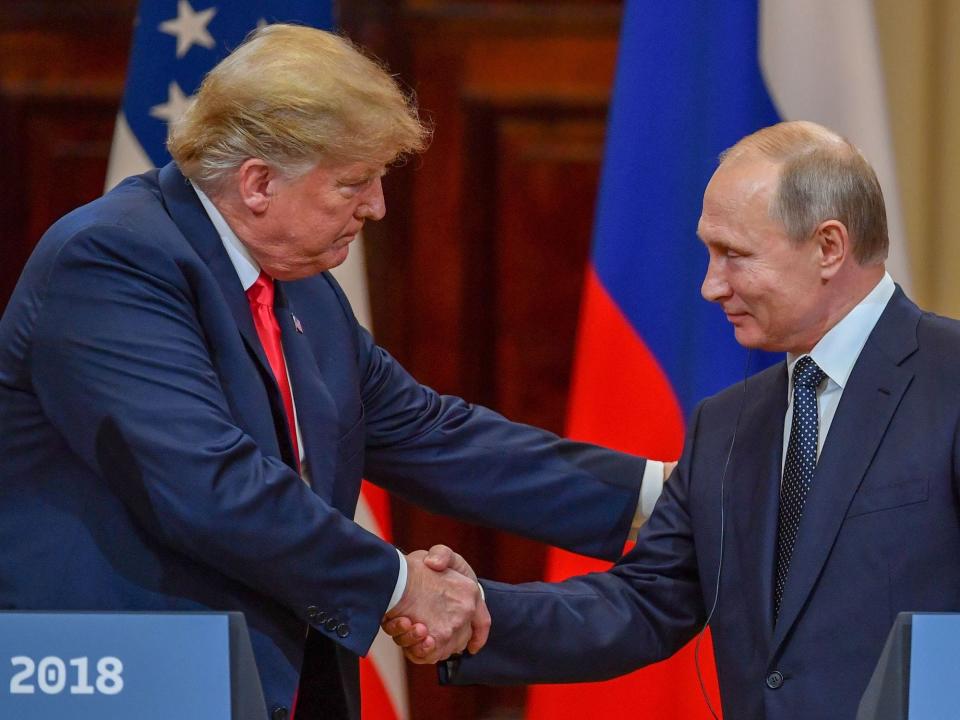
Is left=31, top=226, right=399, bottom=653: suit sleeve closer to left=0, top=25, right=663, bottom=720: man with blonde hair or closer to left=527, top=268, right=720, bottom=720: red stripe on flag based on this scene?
left=0, top=25, right=663, bottom=720: man with blonde hair

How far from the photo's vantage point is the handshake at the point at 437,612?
80.0 inches

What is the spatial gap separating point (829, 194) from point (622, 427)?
846mm

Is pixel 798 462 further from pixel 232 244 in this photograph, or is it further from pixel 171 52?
pixel 171 52

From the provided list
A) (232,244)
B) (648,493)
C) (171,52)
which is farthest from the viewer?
(171,52)

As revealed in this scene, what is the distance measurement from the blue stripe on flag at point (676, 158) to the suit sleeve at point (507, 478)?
263 millimetres

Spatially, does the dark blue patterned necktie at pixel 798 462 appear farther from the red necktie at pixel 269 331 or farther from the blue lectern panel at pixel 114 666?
the blue lectern panel at pixel 114 666

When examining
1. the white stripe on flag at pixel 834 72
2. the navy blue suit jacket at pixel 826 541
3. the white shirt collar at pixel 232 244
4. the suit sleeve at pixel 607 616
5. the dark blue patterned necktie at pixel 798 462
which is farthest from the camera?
the white stripe on flag at pixel 834 72

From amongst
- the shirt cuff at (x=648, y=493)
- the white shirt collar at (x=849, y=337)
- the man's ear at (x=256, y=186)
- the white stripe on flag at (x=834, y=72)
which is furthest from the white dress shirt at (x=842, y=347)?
the man's ear at (x=256, y=186)

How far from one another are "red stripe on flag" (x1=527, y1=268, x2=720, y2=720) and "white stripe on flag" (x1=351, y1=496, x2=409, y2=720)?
0.32m

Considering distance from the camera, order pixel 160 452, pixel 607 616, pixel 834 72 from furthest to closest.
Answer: pixel 834 72, pixel 607 616, pixel 160 452

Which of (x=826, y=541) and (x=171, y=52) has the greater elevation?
(x=171, y=52)

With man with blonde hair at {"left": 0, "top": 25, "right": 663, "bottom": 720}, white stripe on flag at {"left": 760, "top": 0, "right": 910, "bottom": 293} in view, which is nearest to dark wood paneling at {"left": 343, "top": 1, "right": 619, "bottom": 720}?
white stripe on flag at {"left": 760, "top": 0, "right": 910, "bottom": 293}

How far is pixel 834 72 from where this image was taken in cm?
258

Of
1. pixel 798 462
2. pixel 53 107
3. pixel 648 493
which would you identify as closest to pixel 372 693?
pixel 648 493
